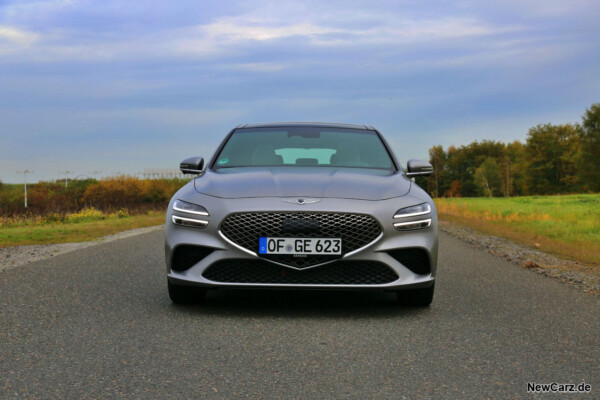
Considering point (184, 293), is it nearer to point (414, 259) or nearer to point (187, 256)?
point (187, 256)

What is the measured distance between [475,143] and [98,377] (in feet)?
458

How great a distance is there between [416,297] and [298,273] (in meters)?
1.09

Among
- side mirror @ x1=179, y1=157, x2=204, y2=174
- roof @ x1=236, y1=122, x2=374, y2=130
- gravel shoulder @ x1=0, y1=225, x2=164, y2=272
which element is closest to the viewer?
side mirror @ x1=179, y1=157, x2=204, y2=174

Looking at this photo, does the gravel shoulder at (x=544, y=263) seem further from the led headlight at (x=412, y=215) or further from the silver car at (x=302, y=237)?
the silver car at (x=302, y=237)

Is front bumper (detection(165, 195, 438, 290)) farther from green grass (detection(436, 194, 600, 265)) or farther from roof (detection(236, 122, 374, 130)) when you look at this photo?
green grass (detection(436, 194, 600, 265))

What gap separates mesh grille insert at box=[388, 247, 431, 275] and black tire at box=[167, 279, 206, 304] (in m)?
1.64

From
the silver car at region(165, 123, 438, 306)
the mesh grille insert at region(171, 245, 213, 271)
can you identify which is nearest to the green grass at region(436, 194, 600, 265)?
the silver car at region(165, 123, 438, 306)

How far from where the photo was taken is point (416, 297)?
528 cm

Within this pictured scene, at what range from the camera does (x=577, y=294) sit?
627cm

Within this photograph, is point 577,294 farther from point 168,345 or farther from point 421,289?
point 168,345

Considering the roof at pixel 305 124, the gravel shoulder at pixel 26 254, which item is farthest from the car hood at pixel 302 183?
the gravel shoulder at pixel 26 254

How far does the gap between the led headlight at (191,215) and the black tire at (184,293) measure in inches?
21.1

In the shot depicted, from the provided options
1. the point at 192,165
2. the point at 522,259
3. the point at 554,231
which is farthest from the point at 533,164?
the point at 192,165

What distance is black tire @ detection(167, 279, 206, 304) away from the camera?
205 inches
